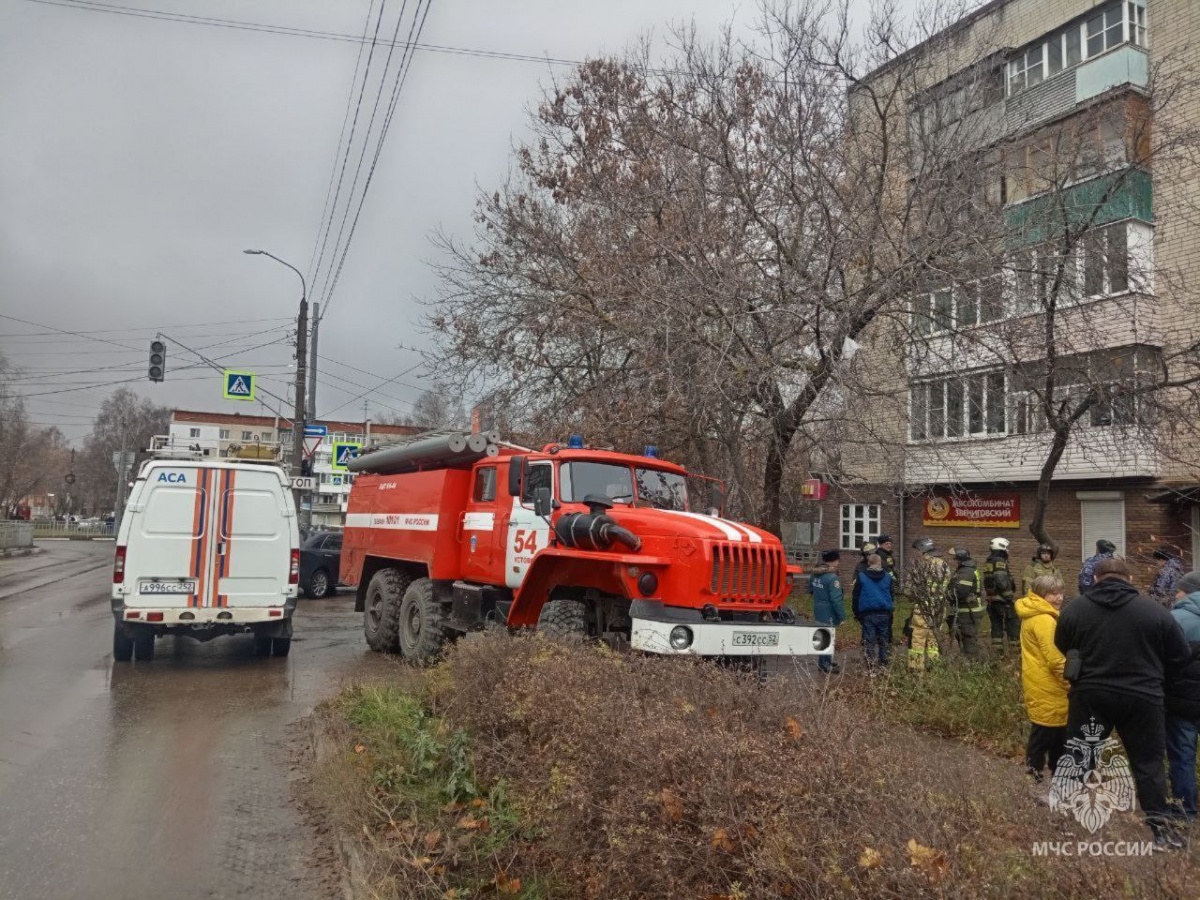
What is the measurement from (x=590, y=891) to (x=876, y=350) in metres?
9.77

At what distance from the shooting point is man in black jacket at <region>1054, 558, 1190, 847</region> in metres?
4.47

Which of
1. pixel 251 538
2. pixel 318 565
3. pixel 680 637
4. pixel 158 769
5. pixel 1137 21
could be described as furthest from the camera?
pixel 318 565

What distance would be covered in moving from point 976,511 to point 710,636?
15838 millimetres

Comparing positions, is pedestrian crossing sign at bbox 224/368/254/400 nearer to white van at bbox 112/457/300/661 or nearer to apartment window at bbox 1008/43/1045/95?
white van at bbox 112/457/300/661

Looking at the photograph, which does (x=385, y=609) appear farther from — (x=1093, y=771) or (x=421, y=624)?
(x=1093, y=771)

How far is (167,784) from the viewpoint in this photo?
590 centimetres

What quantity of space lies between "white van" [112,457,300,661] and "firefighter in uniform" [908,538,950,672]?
722 centimetres

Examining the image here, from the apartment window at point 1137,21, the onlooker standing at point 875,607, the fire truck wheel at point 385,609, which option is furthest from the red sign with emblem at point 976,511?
the fire truck wheel at point 385,609

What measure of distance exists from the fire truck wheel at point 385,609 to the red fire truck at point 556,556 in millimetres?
21

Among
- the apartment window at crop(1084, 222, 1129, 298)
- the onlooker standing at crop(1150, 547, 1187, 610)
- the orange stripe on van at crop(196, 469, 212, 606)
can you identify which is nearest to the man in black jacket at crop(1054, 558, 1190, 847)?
the onlooker standing at crop(1150, 547, 1187, 610)

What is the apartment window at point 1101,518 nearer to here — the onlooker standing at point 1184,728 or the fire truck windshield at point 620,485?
the fire truck windshield at point 620,485

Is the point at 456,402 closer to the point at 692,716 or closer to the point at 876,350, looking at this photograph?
the point at 876,350

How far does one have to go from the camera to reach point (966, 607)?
8961 millimetres

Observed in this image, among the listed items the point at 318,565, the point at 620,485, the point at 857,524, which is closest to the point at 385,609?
the point at 620,485
